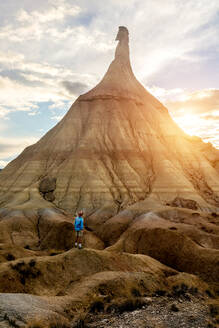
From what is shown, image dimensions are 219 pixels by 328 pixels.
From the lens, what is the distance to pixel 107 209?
52344 mm

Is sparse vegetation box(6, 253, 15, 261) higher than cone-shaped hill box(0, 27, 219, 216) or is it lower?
lower

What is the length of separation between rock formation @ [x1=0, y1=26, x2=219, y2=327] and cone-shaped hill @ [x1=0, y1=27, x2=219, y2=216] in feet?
0.95

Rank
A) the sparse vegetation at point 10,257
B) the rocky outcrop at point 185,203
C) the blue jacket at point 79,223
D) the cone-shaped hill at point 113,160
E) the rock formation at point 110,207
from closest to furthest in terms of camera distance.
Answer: the rock formation at point 110,207, the blue jacket at point 79,223, the sparse vegetation at point 10,257, the rocky outcrop at point 185,203, the cone-shaped hill at point 113,160

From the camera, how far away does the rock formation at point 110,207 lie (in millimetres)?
15984

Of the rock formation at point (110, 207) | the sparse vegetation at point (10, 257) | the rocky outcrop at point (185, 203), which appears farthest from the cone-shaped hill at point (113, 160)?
the sparse vegetation at point (10, 257)

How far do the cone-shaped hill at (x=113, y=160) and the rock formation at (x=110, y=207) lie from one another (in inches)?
11.4

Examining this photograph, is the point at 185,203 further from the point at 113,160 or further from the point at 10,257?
the point at 10,257

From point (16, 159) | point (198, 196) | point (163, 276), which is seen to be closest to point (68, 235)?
point (163, 276)

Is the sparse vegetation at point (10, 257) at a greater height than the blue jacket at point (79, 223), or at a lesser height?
lesser

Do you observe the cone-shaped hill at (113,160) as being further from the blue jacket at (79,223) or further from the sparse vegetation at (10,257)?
the blue jacket at (79,223)

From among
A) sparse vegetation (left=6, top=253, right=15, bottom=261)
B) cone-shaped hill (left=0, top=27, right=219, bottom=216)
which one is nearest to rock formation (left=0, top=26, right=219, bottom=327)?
sparse vegetation (left=6, top=253, right=15, bottom=261)

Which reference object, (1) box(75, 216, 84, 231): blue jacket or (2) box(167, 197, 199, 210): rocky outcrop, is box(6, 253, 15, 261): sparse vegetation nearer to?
(1) box(75, 216, 84, 231): blue jacket

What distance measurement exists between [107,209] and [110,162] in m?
15.6

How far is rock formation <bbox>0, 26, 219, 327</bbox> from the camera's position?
52.4 feet
